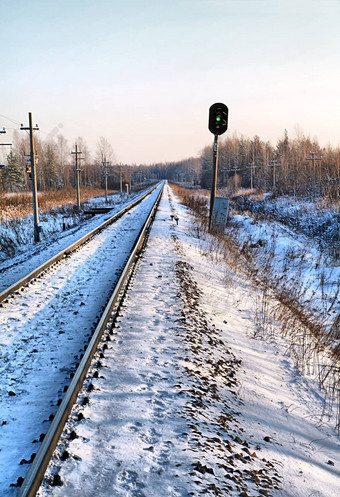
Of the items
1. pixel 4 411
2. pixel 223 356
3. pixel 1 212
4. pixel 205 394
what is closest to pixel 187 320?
pixel 223 356

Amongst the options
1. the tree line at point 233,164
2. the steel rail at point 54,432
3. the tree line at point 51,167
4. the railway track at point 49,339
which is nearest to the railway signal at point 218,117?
the railway track at point 49,339

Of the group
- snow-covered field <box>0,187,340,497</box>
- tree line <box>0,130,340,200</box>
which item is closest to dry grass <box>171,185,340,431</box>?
snow-covered field <box>0,187,340,497</box>

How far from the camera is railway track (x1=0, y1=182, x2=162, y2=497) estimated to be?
9.36 ft

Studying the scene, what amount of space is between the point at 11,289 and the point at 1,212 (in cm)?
1682

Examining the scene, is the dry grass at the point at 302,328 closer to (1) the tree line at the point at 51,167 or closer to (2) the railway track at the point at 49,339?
(2) the railway track at the point at 49,339

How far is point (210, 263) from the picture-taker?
10.5 m

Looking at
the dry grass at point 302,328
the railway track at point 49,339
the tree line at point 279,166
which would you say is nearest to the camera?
the railway track at point 49,339

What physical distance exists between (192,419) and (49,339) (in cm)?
249

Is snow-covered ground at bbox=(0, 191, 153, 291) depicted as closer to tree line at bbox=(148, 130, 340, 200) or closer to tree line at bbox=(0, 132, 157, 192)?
tree line at bbox=(148, 130, 340, 200)

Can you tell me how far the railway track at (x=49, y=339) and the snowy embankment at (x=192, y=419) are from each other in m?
0.18

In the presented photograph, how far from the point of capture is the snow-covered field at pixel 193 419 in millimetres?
2537

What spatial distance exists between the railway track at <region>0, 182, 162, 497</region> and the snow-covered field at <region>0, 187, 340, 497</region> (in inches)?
6.6

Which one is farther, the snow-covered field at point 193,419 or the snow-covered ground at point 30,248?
the snow-covered ground at point 30,248

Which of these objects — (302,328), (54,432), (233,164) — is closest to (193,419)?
(54,432)
